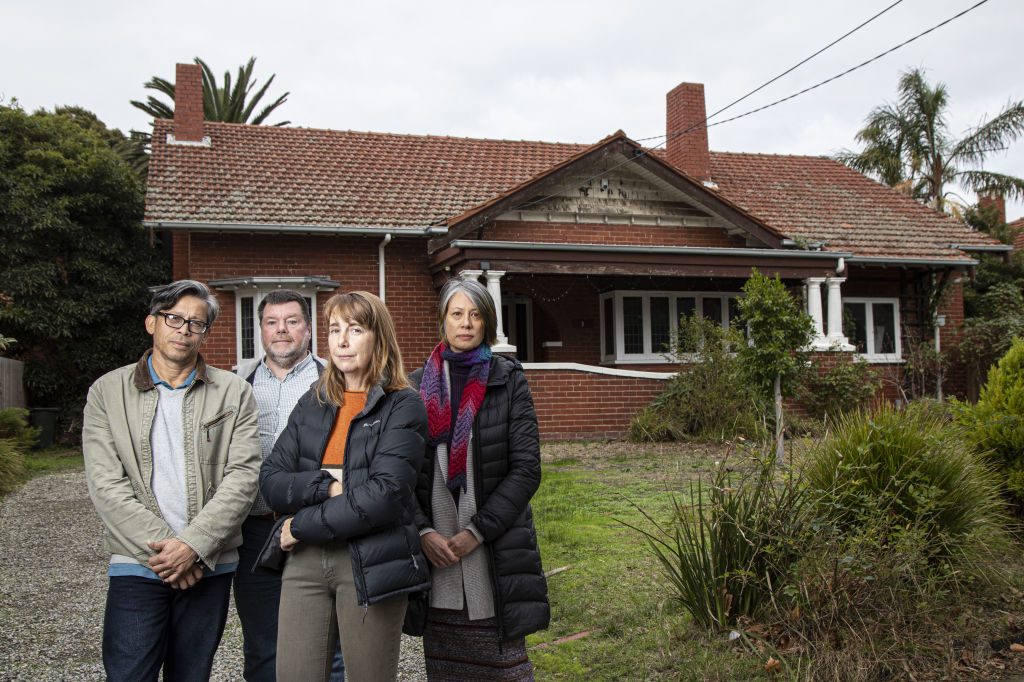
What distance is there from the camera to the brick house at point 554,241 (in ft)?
44.1

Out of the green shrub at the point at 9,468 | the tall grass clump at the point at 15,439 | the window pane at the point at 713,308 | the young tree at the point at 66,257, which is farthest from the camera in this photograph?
the window pane at the point at 713,308

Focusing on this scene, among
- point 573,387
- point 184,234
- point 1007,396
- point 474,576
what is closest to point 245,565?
point 474,576

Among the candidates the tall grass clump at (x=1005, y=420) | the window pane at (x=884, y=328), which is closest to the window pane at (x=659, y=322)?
the window pane at (x=884, y=328)

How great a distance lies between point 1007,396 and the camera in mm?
5812

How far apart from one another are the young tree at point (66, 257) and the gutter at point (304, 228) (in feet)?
15.0

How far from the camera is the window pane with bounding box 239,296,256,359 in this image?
13.5m

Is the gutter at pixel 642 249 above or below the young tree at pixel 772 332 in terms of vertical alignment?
above

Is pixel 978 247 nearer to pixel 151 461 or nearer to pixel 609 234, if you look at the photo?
pixel 609 234

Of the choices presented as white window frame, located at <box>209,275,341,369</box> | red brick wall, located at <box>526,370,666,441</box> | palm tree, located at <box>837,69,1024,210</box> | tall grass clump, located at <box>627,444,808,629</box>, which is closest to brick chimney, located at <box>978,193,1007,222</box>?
palm tree, located at <box>837,69,1024,210</box>

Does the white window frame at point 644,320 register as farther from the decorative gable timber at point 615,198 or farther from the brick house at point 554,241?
the decorative gable timber at point 615,198

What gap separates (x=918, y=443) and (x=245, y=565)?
3722mm

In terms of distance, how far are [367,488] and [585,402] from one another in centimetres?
1089

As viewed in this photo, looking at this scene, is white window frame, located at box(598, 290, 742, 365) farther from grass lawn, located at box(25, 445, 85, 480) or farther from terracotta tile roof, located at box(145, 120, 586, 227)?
grass lawn, located at box(25, 445, 85, 480)

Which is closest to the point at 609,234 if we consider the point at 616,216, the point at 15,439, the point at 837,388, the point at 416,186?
the point at 616,216
